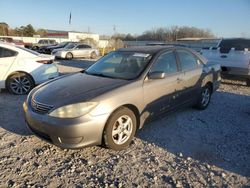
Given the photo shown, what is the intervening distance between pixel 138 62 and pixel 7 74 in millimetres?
4201

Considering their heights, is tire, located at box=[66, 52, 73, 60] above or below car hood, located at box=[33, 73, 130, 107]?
below

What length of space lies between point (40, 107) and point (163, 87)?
2.08m

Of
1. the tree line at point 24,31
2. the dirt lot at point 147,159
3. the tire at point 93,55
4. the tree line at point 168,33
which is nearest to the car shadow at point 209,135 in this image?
the dirt lot at point 147,159

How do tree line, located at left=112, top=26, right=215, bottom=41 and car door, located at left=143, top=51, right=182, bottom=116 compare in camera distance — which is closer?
car door, located at left=143, top=51, right=182, bottom=116

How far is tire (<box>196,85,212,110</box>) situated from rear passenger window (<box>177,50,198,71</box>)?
2.26 feet

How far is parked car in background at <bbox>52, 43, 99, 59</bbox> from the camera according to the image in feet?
64.2

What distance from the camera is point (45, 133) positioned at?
3.47 meters

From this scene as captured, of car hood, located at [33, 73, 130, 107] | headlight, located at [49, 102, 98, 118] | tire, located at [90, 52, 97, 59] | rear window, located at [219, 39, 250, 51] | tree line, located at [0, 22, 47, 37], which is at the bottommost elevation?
tire, located at [90, 52, 97, 59]

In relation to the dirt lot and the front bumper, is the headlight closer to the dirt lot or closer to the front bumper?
the front bumper

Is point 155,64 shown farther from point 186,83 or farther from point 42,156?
point 42,156

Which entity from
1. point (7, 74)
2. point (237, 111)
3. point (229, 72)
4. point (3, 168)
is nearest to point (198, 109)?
point (237, 111)

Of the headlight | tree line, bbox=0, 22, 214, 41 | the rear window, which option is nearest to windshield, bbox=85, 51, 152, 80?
the headlight

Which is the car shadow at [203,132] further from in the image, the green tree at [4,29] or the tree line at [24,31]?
the tree line at [24,31]

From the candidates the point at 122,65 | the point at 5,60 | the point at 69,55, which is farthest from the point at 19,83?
the point at 69,55
